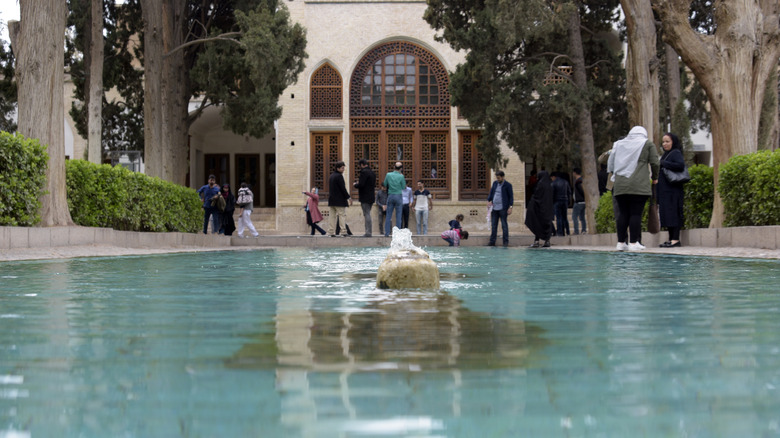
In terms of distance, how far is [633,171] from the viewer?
10461mm

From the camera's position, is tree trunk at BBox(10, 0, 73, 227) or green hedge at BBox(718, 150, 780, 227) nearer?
green hedge at BBox(718, 150, 780, 227)

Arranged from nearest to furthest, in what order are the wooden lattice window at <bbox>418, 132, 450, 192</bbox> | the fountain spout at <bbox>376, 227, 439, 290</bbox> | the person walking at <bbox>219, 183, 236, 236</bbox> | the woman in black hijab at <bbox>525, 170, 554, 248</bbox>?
1. the fountain spout at <bbox>376, 227, 439, 290</bbox>
2. the woman in black hijab at <bbox>525, 170, 554, 248</bbox>
3. the person walking at <bbox>219, 183, 236, 236</bbox>
4. the wooden lattice window at <bbox>418, 132, 450, 192</bbox>

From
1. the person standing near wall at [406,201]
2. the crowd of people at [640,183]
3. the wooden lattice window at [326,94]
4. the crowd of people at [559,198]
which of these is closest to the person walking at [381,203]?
the crowd of people at [559,198]

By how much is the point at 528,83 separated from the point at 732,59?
6870mm

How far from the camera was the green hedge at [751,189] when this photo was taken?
32.8 ft

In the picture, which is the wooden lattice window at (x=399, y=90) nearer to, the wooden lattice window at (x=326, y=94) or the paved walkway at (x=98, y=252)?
the wooden lattice window at (x=326, y=94)

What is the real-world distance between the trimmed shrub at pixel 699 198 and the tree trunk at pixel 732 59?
1.48 ft

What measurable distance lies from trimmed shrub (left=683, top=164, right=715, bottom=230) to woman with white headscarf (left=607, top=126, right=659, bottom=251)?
2154 mm

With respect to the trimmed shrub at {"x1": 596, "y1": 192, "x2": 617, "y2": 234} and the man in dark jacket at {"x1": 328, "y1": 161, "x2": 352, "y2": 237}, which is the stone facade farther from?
the trimmed shrub at {"x1": 596, "y1": 192, "x2": 617, "y2": 234}

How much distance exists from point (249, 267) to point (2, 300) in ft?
11.7

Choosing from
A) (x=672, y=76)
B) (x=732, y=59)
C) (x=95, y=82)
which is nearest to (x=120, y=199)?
(x=95, y=82)

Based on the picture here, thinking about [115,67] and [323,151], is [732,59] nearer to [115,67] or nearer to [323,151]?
[115,67]

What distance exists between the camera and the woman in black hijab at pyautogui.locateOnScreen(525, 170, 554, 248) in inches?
611

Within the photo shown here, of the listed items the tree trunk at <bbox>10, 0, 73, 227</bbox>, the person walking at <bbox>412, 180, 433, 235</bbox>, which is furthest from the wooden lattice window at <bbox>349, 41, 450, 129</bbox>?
the tree trunk at <bbox>10, 0, 73, 227</bbox>
